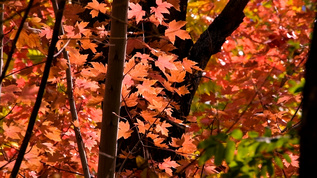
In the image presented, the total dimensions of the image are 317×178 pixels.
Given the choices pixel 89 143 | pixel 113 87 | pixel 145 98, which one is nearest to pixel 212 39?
pixel 145 98

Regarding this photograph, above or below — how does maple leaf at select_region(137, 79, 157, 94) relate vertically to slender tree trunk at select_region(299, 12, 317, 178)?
above

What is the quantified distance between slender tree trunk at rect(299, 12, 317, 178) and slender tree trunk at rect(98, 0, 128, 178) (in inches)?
45.5

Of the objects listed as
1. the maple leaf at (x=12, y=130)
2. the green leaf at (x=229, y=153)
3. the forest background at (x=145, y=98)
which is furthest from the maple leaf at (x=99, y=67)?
the green leaf at (x=229, y=153)

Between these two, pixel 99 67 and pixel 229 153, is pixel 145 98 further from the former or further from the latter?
pixel 229 153

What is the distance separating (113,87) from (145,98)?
14.7 inches

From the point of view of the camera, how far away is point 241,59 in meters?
4.11

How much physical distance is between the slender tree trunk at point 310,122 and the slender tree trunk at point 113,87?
1156 mm

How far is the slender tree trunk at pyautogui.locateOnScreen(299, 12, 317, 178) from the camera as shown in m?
0.79

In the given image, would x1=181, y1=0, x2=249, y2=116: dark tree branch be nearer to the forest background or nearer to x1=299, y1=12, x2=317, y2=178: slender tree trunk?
the forest background

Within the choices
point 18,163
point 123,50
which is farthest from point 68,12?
point 18,163

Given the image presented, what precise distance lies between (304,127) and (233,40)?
383 cm

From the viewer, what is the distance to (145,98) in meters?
2.24

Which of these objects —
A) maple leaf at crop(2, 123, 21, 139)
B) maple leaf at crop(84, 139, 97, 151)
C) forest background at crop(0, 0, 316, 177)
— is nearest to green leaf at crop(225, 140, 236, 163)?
forest background at crop(0, 0, 316, 177)

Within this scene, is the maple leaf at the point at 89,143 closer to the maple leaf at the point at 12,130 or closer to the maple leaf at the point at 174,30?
the maple leaf at the point at 12,130
